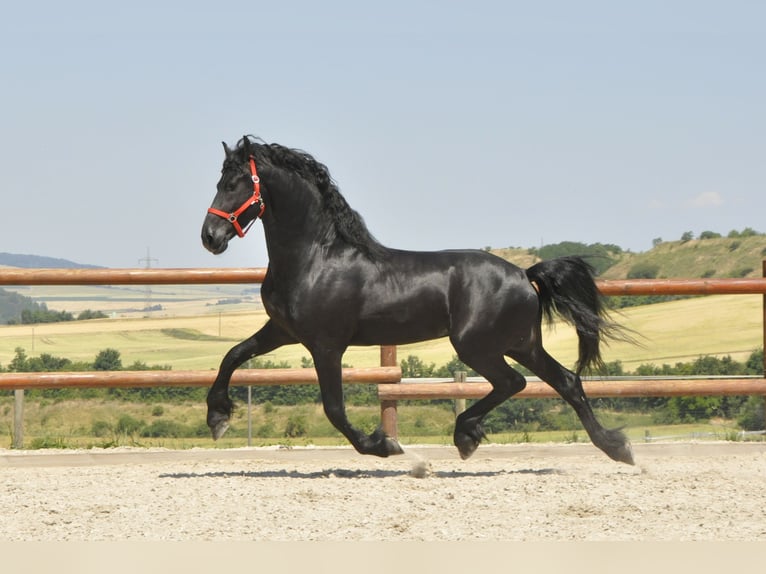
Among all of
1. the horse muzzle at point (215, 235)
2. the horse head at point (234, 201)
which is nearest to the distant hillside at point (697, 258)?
the horse head at point (234, 201)

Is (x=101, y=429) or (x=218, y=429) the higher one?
(x=218, y=429)

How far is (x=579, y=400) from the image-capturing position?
666 cm

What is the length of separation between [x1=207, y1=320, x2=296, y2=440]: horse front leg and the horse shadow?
10.5 inches

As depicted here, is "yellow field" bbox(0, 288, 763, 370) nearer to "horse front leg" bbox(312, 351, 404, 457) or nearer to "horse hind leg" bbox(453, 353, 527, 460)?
"horse hind leg" bbox(453, 353, 527, 460)

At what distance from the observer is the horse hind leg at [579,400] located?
6.60 m

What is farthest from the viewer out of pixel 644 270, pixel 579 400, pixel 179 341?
pixel 644 270

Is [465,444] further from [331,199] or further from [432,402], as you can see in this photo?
[432,402]

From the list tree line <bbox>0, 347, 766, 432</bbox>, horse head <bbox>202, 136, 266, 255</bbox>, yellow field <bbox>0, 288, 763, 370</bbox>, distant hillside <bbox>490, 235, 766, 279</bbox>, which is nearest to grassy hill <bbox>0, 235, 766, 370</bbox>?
yellow field <bbox>0, 288, 763, 370</bbox>

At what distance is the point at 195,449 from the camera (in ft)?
25.6

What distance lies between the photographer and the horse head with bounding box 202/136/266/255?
6.07 m

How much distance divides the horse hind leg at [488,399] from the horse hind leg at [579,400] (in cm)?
18

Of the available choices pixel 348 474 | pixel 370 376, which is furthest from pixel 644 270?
pixel 348 474

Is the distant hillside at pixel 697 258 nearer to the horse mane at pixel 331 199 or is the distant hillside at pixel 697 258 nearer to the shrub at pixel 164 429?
the shrub at pixel 164 429

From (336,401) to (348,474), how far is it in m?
0.55
